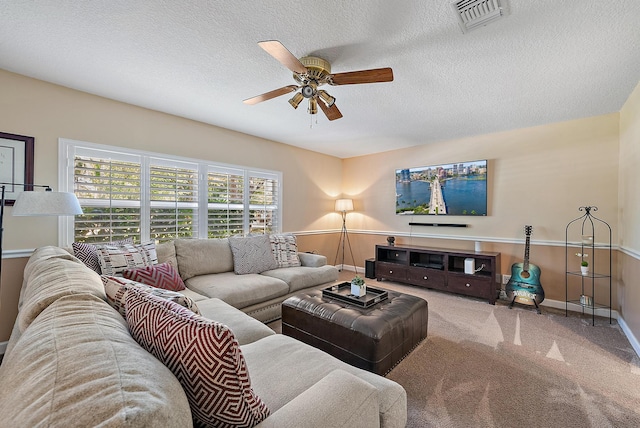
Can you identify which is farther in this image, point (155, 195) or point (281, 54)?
point (155, 195)

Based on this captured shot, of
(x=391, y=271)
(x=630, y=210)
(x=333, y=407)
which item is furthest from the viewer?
(x=391, y=271)

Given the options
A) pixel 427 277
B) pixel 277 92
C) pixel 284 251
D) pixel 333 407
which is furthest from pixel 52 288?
pixel 427 277

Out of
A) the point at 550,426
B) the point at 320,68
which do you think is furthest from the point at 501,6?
the point at 550,426

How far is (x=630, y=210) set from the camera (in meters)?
2.77

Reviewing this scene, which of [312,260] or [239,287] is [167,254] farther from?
[312,260]

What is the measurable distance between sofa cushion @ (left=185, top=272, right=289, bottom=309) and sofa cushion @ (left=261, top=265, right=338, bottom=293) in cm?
13

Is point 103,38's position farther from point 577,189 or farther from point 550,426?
point 577,189

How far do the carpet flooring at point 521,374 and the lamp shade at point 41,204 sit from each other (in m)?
2.74

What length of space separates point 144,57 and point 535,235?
16.0 feet

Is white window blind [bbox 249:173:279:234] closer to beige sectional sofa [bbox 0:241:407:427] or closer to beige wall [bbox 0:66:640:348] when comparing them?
beige wall [bbox 0:66:640:348]

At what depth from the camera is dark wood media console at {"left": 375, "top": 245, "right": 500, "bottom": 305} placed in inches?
148

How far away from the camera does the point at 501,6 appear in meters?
1.62

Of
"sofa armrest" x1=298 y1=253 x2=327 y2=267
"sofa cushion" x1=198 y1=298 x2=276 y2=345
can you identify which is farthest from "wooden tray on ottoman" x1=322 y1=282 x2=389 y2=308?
Answer: "sofa armrest" x1=298 y1=253 x2=327 y2=267

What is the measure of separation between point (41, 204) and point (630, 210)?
203 inches
